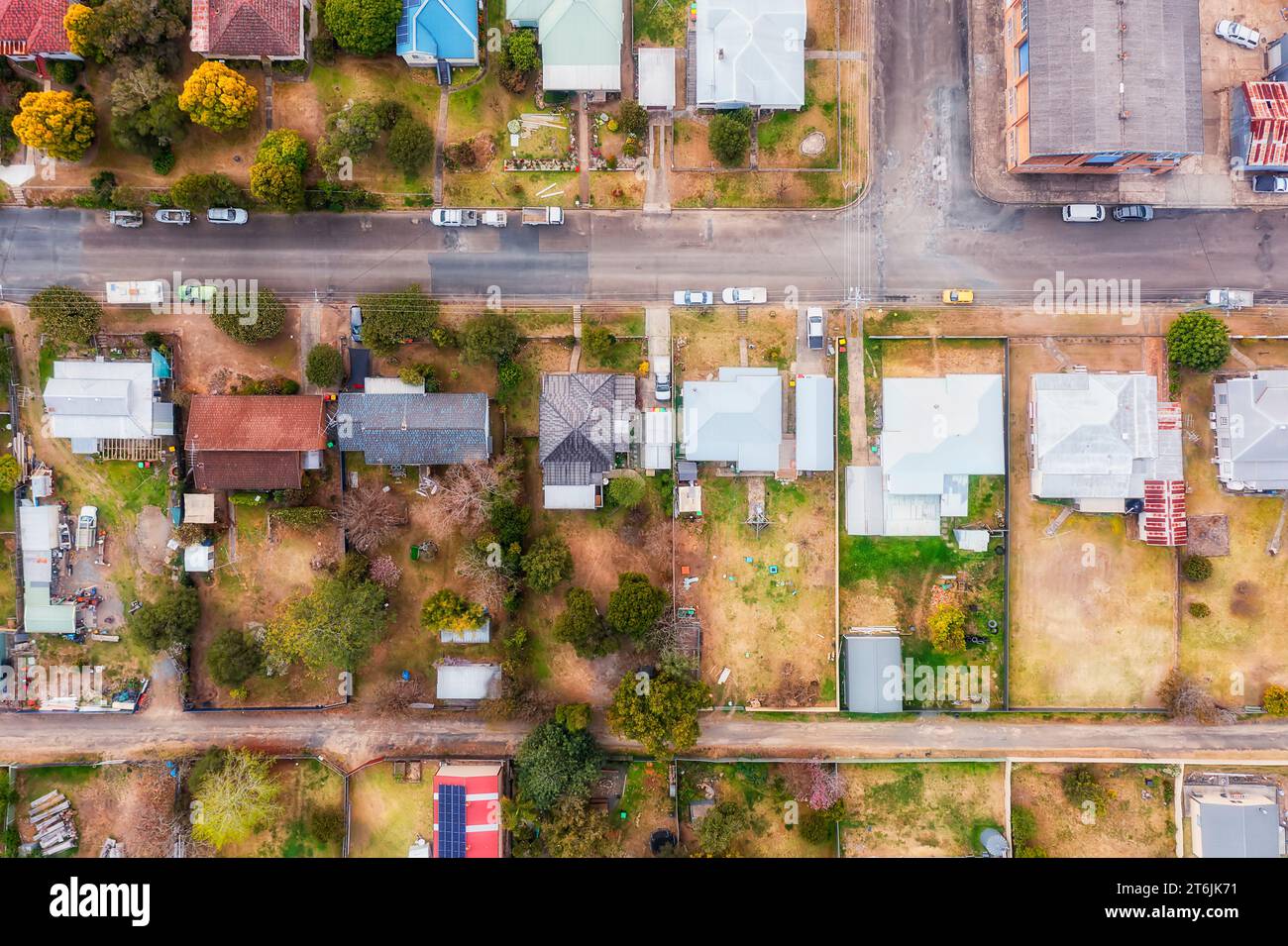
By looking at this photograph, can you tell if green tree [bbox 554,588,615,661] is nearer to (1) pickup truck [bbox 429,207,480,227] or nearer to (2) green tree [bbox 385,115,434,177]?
(1) pickup truck [bbox 429,207,480,227]

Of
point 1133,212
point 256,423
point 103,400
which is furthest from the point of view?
point 1133,212

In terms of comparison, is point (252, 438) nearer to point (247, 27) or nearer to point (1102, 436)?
point (247, 27)

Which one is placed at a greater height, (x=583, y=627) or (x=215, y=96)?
(x=215, y=96)

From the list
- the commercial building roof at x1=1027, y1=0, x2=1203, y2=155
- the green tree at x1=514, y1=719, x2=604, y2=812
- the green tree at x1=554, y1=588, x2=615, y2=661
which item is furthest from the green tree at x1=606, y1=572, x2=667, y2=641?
the commercial building roof at x1=1027, y1=0, x2=1203, y2=155

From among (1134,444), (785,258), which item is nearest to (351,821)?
(785,258)

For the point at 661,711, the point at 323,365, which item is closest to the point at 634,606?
the point at 661,711

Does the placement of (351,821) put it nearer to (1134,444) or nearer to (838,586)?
(838,586)
